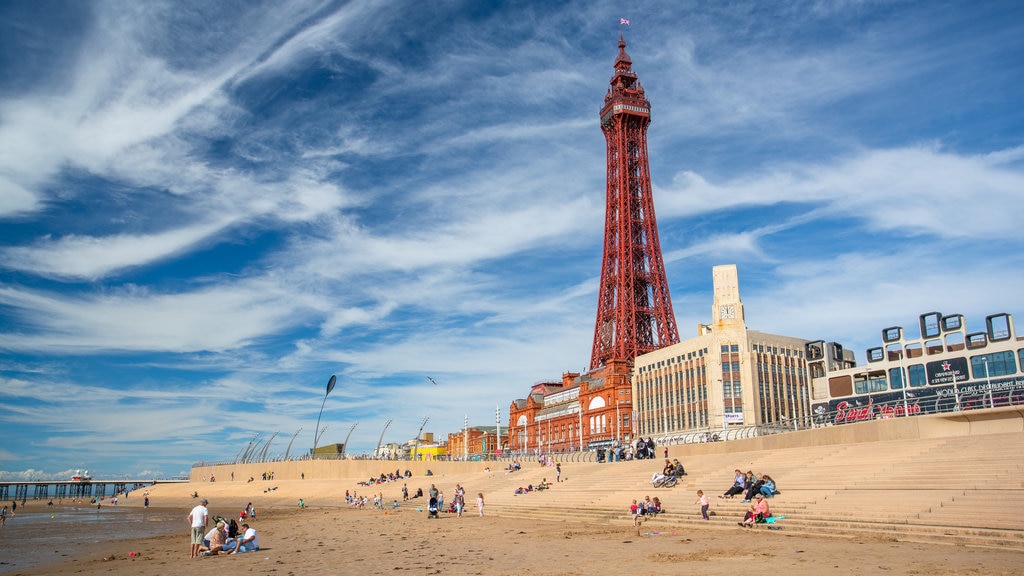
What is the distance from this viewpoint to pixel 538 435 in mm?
98625

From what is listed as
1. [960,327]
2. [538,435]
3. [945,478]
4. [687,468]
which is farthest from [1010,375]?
[538,435]

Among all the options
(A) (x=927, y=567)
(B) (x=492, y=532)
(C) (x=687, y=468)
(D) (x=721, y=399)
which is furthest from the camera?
(D) (x=721, y=399)

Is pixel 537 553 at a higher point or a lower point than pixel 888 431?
lower

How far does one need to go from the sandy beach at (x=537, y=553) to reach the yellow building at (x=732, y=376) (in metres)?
46.2

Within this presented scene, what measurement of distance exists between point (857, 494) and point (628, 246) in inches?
3292

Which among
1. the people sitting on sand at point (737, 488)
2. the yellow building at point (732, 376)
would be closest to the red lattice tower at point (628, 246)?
the yellow building at point (732, 376)

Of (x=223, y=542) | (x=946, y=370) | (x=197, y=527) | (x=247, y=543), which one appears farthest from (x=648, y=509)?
(x=946, y=370)

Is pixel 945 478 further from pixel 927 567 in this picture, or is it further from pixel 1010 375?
pixel 1010 375

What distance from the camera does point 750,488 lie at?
22703 mm

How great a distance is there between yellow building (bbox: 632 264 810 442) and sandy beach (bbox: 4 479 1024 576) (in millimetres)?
46201

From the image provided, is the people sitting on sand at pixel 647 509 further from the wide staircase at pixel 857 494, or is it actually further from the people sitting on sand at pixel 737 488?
the people sitting on sand at pixel 737 488

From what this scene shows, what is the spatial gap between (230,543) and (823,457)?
21.6m

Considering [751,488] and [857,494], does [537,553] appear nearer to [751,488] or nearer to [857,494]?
[751,488]

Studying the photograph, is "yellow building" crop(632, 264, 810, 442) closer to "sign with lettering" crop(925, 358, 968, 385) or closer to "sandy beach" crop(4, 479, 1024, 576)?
"sign with lettering" crop(925, 358, 968, 385)
